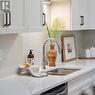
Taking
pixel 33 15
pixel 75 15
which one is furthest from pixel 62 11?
pixel 33 15

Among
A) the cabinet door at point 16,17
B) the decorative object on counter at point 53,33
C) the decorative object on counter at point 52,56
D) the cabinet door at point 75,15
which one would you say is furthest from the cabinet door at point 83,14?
the cabinet door at point 16,17

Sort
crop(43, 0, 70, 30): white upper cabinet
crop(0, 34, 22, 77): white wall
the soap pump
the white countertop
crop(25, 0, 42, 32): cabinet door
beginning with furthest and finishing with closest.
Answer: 1. crop(43, 0, 70, 30): white upper cabinet
2. the soap pump
3. crop(0, 34, 22, 77): white wall
4. crop(25, 0, 42, 32): cabinet door
5. the white countertop

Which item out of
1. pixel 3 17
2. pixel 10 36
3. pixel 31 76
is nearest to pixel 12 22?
pixel 3 17

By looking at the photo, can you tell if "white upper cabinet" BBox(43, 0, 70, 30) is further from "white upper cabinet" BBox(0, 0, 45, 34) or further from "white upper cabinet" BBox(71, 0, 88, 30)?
"white upper cabinet" BBox(0, 0, 45, 34)

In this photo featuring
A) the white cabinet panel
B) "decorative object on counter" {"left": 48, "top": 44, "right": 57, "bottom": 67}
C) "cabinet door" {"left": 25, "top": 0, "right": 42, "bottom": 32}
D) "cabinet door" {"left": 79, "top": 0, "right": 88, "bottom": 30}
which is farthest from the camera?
the white cabinet panel

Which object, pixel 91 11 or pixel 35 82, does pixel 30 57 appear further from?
pixel 91 11

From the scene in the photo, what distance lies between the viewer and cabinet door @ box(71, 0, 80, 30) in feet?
12.4

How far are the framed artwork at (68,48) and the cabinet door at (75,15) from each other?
1.13ft

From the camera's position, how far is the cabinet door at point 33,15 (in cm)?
274

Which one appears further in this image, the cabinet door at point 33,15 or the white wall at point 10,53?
the white wall at point 10,53

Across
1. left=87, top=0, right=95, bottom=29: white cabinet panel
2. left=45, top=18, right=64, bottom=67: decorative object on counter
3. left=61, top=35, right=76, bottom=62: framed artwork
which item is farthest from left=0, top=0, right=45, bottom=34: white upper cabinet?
left=87, top=0, right=95, bottom=29: white cabinet panel

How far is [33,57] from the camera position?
334 centimetres

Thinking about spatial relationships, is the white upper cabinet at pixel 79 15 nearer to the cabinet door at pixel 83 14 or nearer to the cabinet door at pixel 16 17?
the cabinet door at pixel 83 14

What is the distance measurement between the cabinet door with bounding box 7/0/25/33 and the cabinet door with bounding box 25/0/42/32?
0.25 feet
